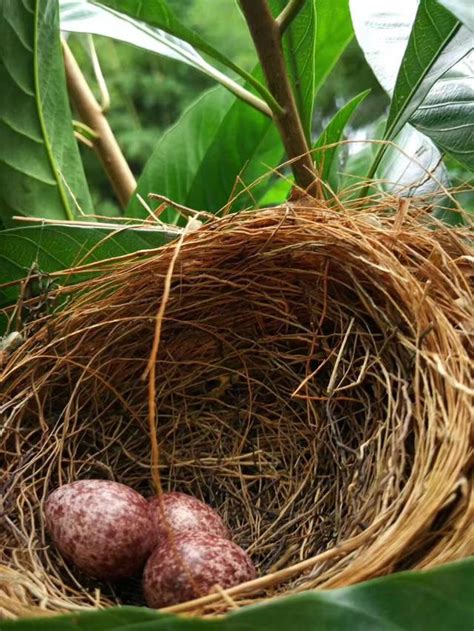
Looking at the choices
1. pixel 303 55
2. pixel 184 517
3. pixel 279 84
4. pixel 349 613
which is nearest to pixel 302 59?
pixel 303 55

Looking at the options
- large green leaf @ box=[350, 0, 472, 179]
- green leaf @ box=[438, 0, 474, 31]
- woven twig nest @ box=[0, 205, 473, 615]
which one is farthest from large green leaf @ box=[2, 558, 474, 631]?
large green leaf @ box=[350, 0, 472, 179]

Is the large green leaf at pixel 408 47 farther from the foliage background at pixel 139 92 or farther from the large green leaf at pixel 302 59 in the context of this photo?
the foliage background at pixel 139 92

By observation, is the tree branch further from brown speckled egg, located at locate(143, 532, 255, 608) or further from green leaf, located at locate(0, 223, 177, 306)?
brown speckled egg, located at locate(143, 532, 255, 608)

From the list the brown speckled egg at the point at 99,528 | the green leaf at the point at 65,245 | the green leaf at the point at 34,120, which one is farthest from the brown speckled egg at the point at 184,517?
the green leaf at the point at 34,120

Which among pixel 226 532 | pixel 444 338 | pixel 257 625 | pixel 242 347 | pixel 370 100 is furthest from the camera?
pixel 370 100

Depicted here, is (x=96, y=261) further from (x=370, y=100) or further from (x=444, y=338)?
(x=370, y=100)

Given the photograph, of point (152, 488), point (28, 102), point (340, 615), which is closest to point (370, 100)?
point (28, 102)

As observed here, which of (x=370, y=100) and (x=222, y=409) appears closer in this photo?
(x=222, y=409)
